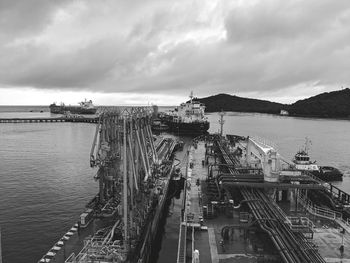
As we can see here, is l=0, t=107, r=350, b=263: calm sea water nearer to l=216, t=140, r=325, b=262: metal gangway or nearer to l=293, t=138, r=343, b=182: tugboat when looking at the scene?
l=293, t=138, r=343, b=182: tugboat

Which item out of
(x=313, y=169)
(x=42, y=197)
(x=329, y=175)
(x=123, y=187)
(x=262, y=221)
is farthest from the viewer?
(x=329, y=175)

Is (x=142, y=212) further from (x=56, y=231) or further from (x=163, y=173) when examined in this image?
(x=163, y=173)

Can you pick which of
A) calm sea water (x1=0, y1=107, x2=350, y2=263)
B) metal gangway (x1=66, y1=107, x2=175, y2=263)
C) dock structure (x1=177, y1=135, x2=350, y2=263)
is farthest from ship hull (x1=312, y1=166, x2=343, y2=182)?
metal gangway (x1=66, y1=107, x2=175, y2=263)

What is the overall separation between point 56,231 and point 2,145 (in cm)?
7149

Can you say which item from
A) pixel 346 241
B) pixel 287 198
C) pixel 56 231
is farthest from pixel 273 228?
pixel 56 231

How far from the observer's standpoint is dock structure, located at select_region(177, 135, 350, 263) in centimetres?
2303

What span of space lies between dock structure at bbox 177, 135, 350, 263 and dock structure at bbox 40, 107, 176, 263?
12.1 ft

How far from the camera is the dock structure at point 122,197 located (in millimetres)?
25312

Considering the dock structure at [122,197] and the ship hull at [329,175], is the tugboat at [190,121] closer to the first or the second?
the ship hull at [329,175]

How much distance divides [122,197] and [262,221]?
10.4 metres

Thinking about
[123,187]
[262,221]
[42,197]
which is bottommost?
[42,197]

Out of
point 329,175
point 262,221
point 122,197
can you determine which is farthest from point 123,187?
point 329,175

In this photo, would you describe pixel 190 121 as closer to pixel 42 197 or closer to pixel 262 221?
pixel 42 197

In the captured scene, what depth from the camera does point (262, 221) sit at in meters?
26.1
